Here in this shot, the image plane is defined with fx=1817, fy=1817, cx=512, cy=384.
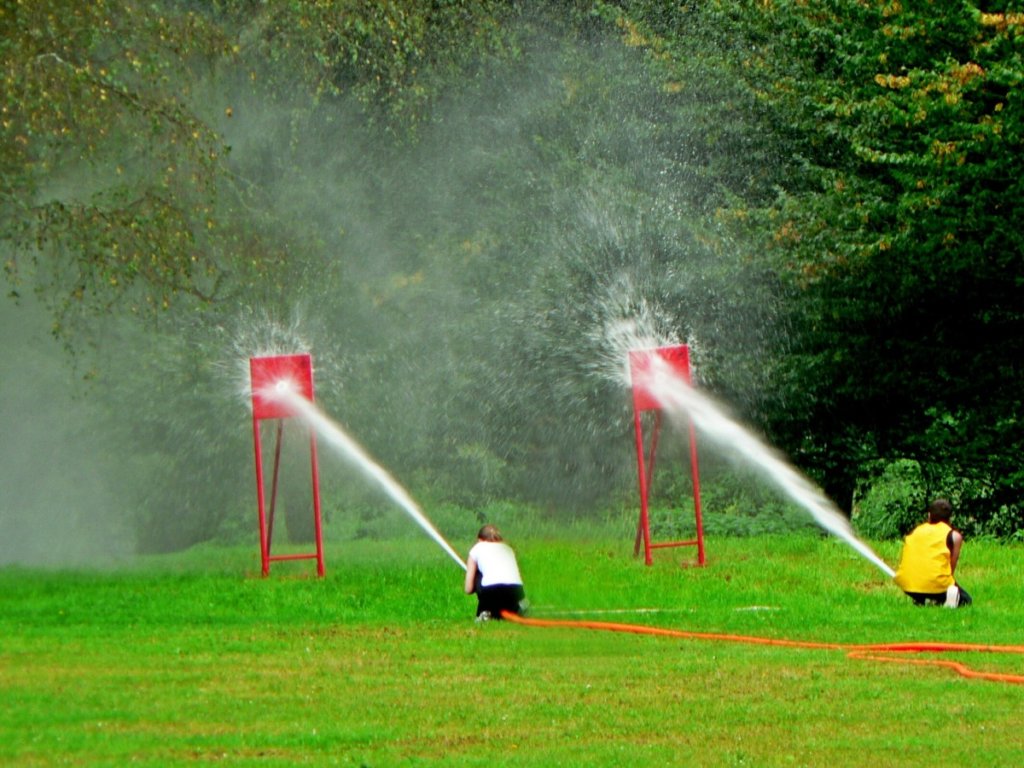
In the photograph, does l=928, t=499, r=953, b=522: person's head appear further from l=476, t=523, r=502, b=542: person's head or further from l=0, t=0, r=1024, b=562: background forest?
l=0, t=0, r=1024, b=562: background forest

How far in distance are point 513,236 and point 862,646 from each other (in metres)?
19.3

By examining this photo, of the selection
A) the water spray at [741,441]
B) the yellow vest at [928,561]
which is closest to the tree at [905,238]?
the water spray at [741,441]

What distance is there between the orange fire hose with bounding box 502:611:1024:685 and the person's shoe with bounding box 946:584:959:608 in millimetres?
2369

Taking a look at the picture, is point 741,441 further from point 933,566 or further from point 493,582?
point 493,582

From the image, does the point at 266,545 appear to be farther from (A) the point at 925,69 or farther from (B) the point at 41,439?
(B) the point at 41,439

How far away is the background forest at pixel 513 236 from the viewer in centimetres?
2086

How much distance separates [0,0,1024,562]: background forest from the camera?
68.4 feet

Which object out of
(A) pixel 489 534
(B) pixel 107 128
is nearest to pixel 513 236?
(B) pixel 107 128

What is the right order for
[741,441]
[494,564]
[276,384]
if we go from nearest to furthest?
[494,564], [276,384], [741,441]

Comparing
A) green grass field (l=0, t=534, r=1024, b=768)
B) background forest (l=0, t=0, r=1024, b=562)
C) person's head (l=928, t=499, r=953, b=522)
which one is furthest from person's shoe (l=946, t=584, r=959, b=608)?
background forest (l=0, t=0, r=1024, b=562)

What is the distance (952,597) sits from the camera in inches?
587

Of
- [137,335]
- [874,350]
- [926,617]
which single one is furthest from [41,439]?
[926,617]

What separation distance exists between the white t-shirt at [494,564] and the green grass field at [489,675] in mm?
372

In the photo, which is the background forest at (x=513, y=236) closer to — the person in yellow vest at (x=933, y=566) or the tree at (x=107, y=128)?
the tree at (x=107, y=128)
